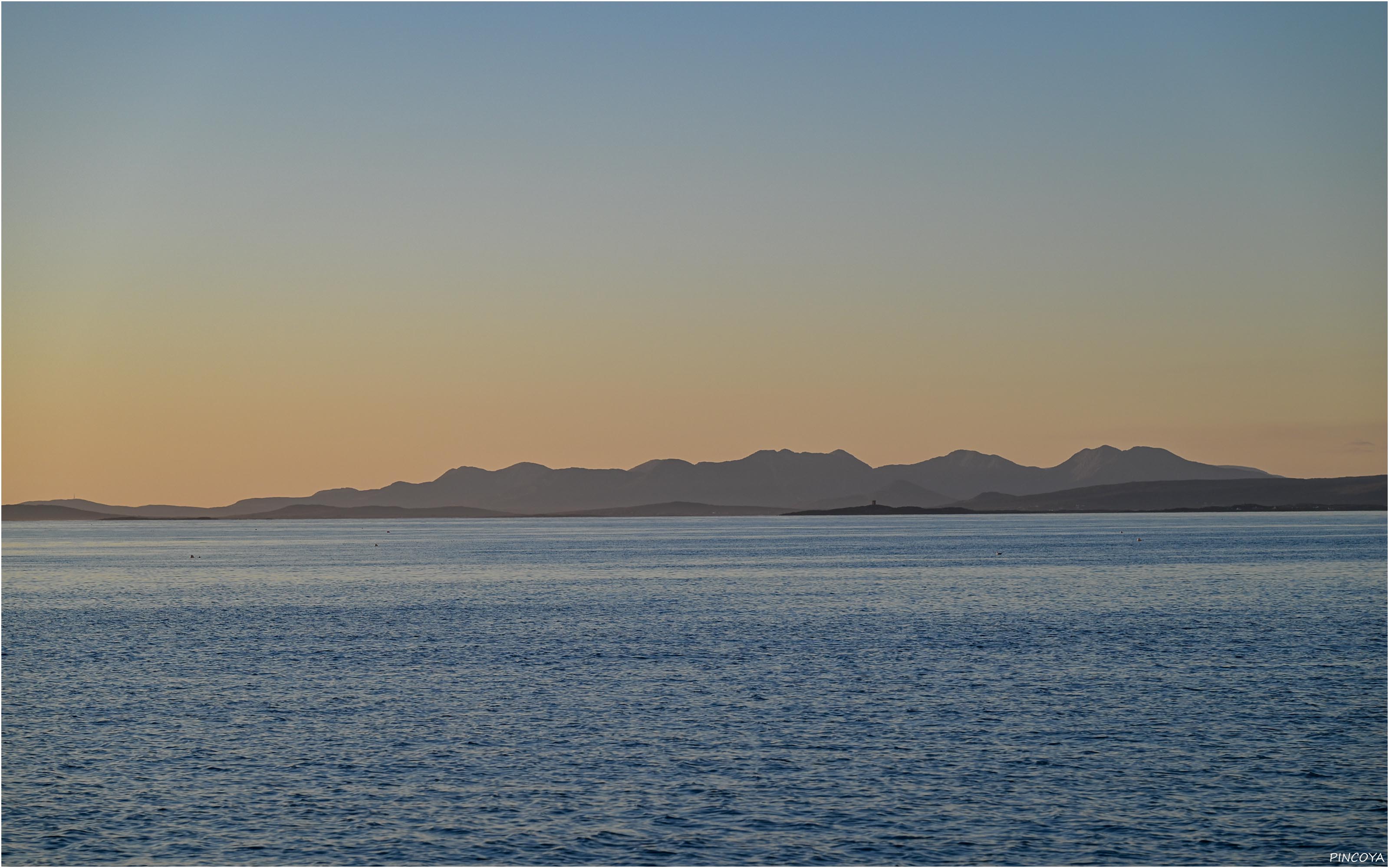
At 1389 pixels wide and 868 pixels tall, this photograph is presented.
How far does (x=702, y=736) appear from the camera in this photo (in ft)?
140

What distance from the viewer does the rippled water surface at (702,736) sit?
31.3 metres

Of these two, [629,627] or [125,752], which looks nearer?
[125,752]

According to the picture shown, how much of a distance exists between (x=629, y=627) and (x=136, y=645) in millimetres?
31047

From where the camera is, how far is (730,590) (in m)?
115

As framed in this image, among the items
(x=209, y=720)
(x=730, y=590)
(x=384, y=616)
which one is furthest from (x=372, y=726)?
(x=730, y=590)

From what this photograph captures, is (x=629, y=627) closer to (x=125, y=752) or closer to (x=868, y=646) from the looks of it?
(x=868, y=646)

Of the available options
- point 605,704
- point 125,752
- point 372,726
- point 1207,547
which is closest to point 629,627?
point 605,704

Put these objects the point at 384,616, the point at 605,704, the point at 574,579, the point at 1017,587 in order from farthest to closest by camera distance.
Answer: the point at 574,579, the point at 1017,587, the point at 384,616, the point at 605,704

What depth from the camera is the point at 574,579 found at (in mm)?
134875

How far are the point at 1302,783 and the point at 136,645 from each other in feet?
212

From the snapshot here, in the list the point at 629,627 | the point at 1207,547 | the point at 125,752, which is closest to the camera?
the point at 125,752

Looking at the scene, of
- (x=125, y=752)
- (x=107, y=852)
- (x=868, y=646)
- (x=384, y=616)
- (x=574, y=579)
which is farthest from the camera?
(x=574, y=579)

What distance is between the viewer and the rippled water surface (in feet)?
103

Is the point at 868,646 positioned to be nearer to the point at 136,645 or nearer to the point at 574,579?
the point at 136,645
